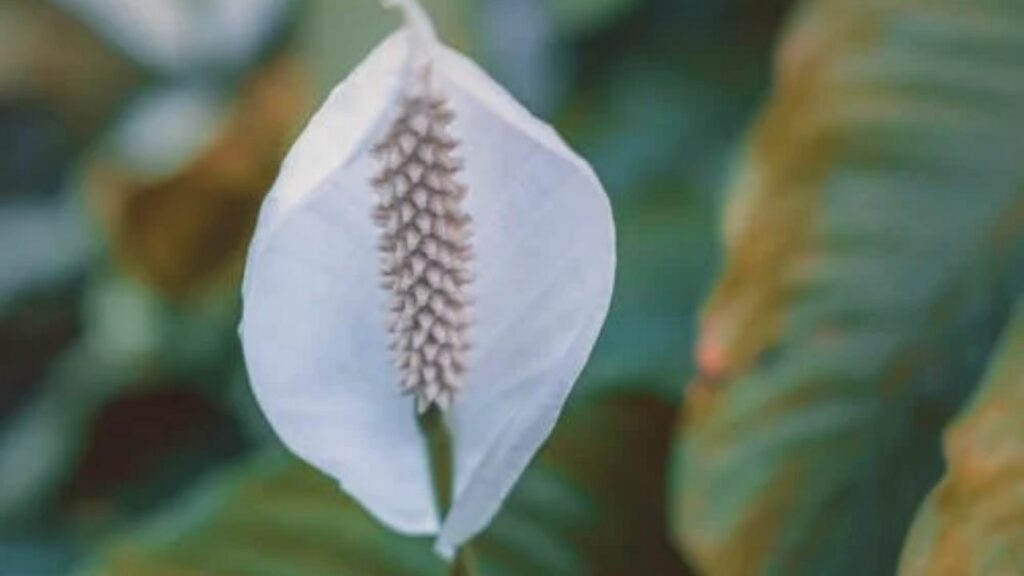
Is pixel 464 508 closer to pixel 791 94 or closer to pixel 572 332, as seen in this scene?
pixel 572 332

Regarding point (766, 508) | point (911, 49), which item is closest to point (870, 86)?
point (911, 49)

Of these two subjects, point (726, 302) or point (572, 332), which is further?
point (726, 302)

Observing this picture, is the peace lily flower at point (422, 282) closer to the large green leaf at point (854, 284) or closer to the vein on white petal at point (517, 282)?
the vein on white petal at point (517, 282)

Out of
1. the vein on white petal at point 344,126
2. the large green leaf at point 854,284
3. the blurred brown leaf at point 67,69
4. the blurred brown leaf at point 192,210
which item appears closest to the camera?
the vein on white petal at point 344,126

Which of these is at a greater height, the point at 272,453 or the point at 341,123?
the point at 341,123

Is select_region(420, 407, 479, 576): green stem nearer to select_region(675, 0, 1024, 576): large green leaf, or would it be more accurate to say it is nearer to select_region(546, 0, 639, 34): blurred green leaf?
select_region(675, 0, 1024, 576): large green leaf

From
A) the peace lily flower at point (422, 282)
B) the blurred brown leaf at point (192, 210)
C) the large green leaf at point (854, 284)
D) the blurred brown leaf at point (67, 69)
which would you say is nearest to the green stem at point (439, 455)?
the peace lily flower at point (422, 282)

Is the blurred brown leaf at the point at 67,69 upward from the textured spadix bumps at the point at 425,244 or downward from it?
downward
